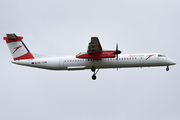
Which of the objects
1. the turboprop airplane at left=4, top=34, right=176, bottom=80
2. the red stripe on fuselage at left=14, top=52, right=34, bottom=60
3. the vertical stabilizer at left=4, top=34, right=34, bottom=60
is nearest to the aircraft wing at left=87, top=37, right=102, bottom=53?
the turboprop airplane at left=4, top=34, right=176, bottom=80

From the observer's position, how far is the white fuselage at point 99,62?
27.5 m

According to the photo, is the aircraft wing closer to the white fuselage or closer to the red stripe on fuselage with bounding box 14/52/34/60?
the white fuselage

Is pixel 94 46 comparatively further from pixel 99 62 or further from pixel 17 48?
pixel 17 48

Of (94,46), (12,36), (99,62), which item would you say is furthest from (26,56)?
(99,62)

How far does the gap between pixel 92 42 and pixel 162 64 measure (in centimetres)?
761

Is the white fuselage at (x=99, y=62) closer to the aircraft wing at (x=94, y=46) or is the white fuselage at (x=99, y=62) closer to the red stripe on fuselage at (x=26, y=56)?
the red stripe on fuselage at (x=26, y=56)

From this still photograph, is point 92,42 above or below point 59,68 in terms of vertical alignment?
above

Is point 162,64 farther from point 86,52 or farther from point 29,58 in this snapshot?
point 29,58

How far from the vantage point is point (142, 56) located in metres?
27.8

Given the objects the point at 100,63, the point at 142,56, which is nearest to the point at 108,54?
the point at 100,63

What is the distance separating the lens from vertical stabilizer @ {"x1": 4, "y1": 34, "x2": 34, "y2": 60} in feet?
91.7

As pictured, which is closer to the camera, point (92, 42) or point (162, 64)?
point (92, 42)

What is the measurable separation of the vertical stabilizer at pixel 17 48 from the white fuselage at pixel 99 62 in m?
0.57

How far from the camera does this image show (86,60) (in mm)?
27656
